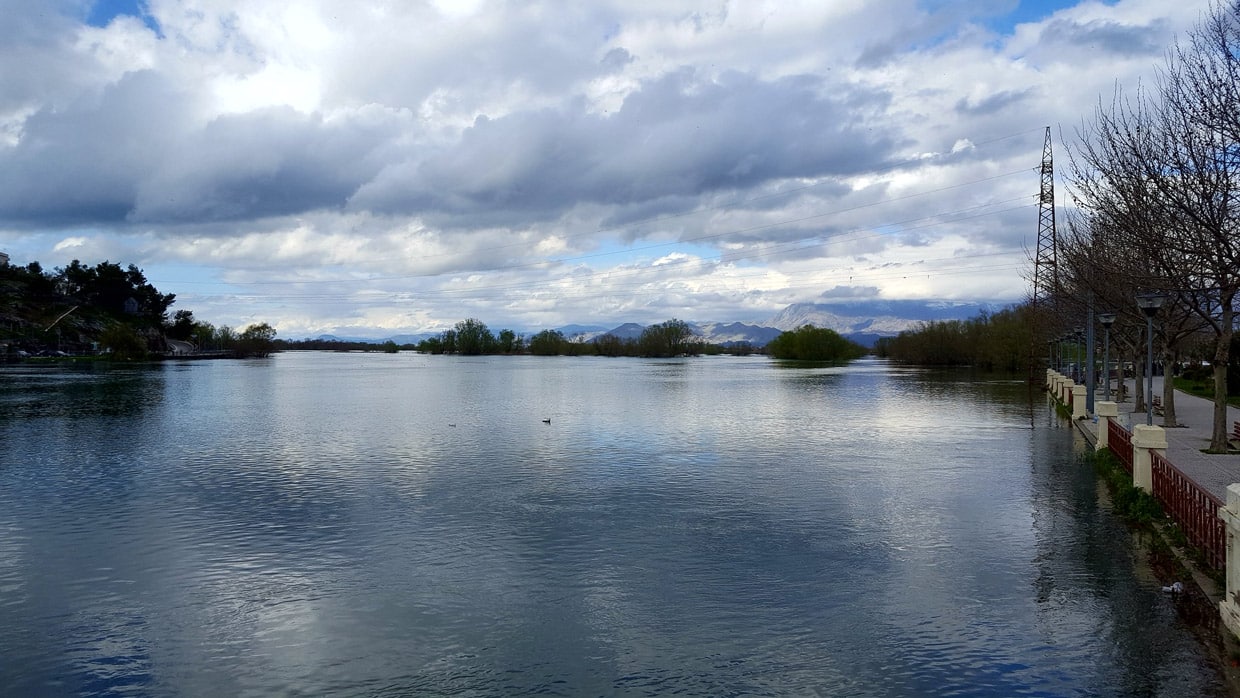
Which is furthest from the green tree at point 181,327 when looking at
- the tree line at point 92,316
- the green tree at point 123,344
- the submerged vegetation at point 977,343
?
the submerged vegetation at point 977,343

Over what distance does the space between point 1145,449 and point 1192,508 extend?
3.79 meters

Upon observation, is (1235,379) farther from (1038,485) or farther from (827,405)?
(1038,485)

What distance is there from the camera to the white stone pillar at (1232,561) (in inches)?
324

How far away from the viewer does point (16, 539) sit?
13758 millimetres

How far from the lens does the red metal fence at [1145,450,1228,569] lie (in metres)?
10.2

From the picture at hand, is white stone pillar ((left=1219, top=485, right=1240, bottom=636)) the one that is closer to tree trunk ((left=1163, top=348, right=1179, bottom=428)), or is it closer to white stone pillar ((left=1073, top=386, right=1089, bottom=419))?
tree trunk ((left=1163, top=348, right=1179, bottom=428))

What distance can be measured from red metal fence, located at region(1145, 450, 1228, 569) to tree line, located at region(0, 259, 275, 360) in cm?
13674

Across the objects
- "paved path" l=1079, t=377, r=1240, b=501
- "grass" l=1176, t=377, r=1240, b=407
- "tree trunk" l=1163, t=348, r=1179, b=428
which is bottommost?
"paved path" l=1079, t=377, r=1240, b=501

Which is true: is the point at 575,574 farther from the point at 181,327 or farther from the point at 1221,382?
the point at 181,327

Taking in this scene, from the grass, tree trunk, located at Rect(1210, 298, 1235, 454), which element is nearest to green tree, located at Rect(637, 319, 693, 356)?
the grass

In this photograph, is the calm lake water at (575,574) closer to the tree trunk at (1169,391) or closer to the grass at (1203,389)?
the tree trunk at (1169,391)

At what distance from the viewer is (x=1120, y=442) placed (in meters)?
19.5

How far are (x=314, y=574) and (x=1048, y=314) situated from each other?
5465 centimetres

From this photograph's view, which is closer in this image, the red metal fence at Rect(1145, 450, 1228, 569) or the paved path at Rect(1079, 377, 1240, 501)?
the red metal fence at Rect(1145, 450, 1228, 569)
